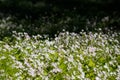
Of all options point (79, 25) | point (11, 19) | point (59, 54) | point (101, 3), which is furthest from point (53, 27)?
point (101, 3)

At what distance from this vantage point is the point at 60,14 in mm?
19359

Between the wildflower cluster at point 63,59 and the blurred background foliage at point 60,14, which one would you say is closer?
the wildflower cluster at point 63,59

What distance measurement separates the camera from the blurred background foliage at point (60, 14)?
16.0m

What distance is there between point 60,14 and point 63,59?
29.3 ft

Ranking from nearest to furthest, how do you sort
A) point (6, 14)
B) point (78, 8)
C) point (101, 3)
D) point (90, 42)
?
point (90, 42) → point (6, 14) → point (78, 8) → point (101, 3)

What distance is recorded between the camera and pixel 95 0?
23.2 m

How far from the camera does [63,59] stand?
10.6 meters

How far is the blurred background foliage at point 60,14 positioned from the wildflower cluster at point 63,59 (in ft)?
7.78

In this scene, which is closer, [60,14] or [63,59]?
[63,59]

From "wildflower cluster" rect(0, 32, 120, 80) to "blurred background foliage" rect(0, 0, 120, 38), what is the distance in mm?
2371

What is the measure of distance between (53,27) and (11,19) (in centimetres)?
267

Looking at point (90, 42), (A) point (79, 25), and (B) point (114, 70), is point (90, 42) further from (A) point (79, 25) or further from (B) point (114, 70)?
(A) point (79, 25)

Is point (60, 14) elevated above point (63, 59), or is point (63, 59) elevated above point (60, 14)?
point (60, 14)

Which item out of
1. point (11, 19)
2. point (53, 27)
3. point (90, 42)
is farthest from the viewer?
point (11, 19)
